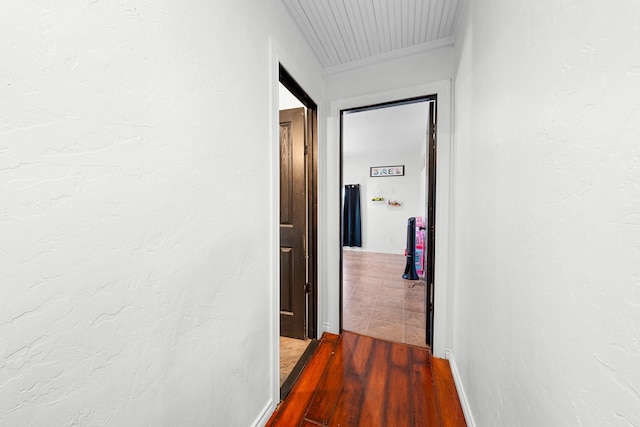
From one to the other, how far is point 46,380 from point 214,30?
1.22m

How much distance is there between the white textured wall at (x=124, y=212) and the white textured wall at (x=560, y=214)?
1096 mm

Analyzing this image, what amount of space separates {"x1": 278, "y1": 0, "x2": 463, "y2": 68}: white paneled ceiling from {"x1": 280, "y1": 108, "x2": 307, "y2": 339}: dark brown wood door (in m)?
0.56

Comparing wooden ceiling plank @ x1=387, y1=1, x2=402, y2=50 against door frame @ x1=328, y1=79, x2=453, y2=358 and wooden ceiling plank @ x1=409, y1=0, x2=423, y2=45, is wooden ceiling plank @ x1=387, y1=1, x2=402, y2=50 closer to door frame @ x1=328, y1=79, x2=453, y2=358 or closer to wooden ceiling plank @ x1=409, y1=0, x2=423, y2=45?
wooden ceiling plank @ x1=409, y1=0, x2=423, y2=45

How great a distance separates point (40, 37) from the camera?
518 mm

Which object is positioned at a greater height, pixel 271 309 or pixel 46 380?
pixel 46 380

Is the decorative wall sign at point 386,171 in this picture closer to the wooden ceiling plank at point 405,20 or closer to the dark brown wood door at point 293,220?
the wooden ceiling plank at point 405,20

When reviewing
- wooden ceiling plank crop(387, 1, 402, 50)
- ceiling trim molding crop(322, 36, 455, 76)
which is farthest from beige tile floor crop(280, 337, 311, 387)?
wooden ceiling plank crop(387, 1, 402, 50)

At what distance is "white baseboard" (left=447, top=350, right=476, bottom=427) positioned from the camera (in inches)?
51.2

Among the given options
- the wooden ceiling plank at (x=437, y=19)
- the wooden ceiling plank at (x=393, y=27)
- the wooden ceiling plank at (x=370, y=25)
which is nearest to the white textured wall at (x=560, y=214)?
the wooden ceiling plank at (x=437, y=19)

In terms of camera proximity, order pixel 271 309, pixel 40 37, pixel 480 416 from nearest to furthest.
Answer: pixel 40 37 < pixel 480 416 < pixel 271 309

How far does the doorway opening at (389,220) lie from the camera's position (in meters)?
2.17

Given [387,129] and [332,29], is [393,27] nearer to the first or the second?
[332,29]

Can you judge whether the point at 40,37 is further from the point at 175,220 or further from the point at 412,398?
the point at 412,398

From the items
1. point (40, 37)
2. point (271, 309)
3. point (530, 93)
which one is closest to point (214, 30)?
point (40, 37)
